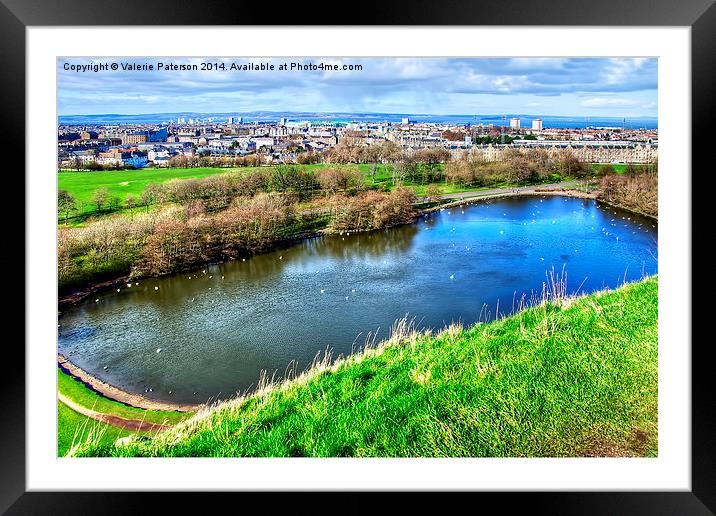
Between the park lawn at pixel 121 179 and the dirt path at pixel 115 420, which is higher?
the park lawn at pixel 121 179

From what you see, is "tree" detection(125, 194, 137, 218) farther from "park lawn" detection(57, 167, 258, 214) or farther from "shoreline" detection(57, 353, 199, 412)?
"shoreline" detection(57, 353, 199, 412)

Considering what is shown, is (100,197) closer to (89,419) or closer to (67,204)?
(67,204)

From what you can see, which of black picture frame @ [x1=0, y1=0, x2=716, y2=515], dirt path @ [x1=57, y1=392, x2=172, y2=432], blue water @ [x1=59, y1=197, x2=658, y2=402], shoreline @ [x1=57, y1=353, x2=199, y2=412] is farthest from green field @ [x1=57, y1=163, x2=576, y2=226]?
black picture frame @ [x1=0, y1=0, x2=716, y2=515]

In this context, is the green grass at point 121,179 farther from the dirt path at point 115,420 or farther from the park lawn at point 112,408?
the dirt path at point 115,420

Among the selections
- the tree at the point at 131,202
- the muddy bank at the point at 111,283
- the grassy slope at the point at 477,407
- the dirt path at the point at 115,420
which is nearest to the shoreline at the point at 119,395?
the dirt path at the point at 115,420
